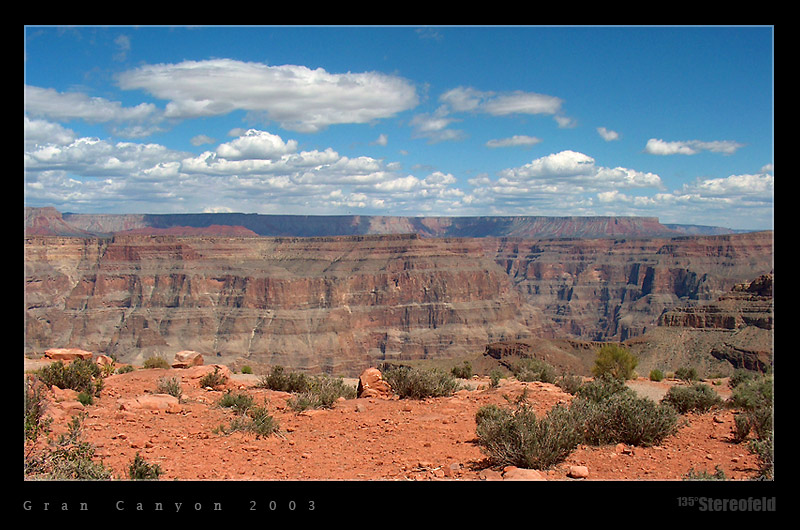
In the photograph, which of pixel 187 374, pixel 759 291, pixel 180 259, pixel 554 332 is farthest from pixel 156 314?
pixel 187 374

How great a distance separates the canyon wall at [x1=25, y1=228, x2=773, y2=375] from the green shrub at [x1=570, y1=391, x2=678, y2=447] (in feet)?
358

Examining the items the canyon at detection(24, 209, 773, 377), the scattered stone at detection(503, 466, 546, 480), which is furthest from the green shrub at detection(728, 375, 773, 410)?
the canyon at detection(24, 209, 773, 377)

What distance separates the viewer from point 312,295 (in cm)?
13800

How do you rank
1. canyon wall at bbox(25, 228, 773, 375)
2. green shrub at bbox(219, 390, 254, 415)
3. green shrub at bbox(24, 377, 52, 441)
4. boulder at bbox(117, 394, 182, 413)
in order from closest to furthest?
green shrub at bbox(24, 377, 52, 441) < boulder at bbox(117, 394, 182, 413) < green shrub at bbox(219, 390, 254, 415) < canyon wall at bbox(25, 228, 773, 375)

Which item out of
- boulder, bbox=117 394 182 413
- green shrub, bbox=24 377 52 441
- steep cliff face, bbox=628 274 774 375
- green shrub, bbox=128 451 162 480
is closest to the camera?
green shrub, bbox=128 451 162 480

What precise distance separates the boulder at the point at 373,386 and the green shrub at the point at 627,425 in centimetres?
622

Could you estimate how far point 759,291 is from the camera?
6250cm

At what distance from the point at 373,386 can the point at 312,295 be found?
12451 centimetres

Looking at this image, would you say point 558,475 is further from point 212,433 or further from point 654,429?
point 212,433

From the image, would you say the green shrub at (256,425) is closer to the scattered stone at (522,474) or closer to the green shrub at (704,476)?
the scattered stone at (522,474)

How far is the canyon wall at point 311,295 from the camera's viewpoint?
126125 millimetres

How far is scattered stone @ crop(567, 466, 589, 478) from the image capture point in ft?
24.1

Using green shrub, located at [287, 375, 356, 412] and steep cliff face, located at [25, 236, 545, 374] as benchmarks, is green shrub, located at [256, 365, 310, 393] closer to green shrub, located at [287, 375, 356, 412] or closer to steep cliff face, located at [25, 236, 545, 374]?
green shrub, located at [287, 375, 356, 412]

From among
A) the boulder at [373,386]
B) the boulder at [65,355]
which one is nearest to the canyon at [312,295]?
the boulder at [65,355]
